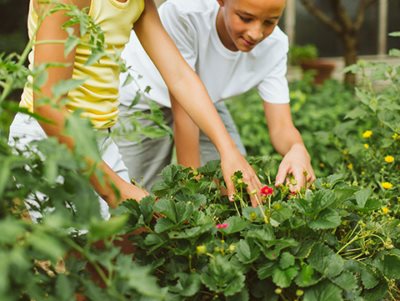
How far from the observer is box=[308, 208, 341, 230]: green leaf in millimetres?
1922

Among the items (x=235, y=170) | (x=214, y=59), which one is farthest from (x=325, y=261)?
(x=214, y=59)

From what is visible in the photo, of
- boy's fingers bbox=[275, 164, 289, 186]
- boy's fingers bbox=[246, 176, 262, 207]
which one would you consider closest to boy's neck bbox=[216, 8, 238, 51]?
boy's fingers bbox=[275, 164, 289, 186]

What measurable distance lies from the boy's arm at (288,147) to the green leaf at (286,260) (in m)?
0.43

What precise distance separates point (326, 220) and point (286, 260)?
19 centimetres

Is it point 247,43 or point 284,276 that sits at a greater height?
point 247,43

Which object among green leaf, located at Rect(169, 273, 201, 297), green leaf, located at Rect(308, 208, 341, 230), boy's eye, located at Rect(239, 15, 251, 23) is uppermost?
boy's eye, located at Rect(239, 15, 251, 23)

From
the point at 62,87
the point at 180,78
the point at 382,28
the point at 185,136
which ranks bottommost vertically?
the point at 382,28

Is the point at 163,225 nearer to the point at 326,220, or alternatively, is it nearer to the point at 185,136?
the point at 326,220

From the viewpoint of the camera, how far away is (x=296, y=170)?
2406 millimetres

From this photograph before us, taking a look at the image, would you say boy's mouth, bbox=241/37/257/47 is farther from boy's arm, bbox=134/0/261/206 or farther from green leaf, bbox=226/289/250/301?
green leaf, bbox=226/289/250/301

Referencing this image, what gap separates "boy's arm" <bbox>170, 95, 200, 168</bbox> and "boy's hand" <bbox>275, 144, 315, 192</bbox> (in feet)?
1.52

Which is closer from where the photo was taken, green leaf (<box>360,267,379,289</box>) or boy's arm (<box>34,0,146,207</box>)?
boy's arm (<box>34,0,146,207</box>)

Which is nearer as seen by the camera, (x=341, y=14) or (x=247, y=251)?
(x=247, y=251)

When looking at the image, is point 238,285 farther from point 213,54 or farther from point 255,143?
point 255,143
